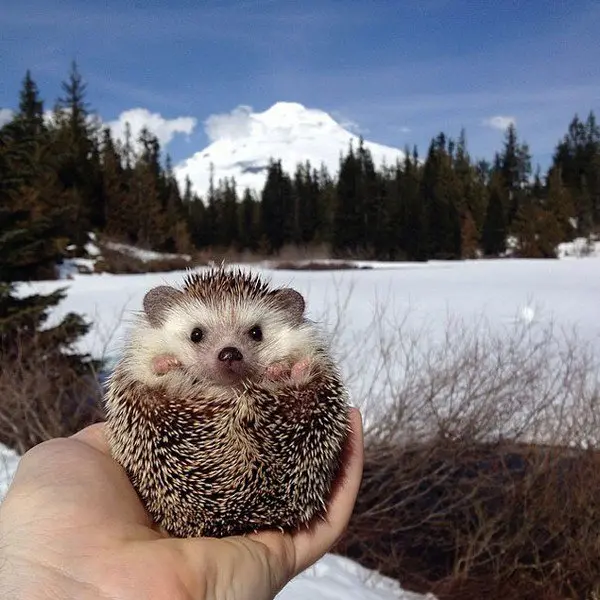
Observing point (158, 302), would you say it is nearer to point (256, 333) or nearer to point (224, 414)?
point (256, 333)

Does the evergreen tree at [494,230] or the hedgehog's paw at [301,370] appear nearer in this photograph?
the hedgehog's paw at [301,370]

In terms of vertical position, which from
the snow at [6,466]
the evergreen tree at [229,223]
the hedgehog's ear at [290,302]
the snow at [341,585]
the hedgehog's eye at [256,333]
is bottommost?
the snow at [341,585]

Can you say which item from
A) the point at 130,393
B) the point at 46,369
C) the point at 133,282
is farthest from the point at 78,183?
the point at 130,393

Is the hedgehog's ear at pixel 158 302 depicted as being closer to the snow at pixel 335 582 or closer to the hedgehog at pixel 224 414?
the hedgehog at pixel 224 414

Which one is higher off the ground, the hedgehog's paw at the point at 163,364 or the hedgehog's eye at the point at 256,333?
the hedgehog's eye at the point at 256,333

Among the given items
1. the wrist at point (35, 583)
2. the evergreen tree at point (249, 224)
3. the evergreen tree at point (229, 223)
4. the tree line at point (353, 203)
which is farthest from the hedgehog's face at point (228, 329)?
the evergreen tree at point (229, 223)

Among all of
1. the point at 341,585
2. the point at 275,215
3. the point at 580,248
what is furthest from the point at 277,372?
the point at 275,215

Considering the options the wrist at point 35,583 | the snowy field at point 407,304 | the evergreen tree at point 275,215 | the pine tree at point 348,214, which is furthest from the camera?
the evergreen tree at point 275,215
